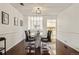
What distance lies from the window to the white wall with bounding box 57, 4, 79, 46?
385 millimetres

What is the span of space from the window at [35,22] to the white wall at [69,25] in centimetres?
39

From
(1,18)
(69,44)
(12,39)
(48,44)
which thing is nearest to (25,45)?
(12,39)

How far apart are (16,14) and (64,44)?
1205 millimetres

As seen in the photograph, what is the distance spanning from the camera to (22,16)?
100 inches

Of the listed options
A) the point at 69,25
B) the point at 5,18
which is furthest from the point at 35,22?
the point at 69,25

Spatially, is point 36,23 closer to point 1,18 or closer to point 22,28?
point 22,28

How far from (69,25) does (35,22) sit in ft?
2.45

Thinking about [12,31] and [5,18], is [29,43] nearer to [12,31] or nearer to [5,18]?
[12,31]

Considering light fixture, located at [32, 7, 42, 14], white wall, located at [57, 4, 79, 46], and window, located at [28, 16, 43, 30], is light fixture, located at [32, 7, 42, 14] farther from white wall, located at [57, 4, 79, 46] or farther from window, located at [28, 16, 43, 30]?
white wall, located at [57, 4, 79, 46]

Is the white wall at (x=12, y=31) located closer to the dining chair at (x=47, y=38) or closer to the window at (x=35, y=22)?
the window at (x=35, y=22)

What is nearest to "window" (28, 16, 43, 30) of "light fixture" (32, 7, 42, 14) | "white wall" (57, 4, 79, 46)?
"light fixture" (32, 7, 42, 14)

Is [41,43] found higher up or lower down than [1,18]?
lower down

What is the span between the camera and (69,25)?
8.84ft

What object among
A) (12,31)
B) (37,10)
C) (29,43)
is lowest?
(29,43)
